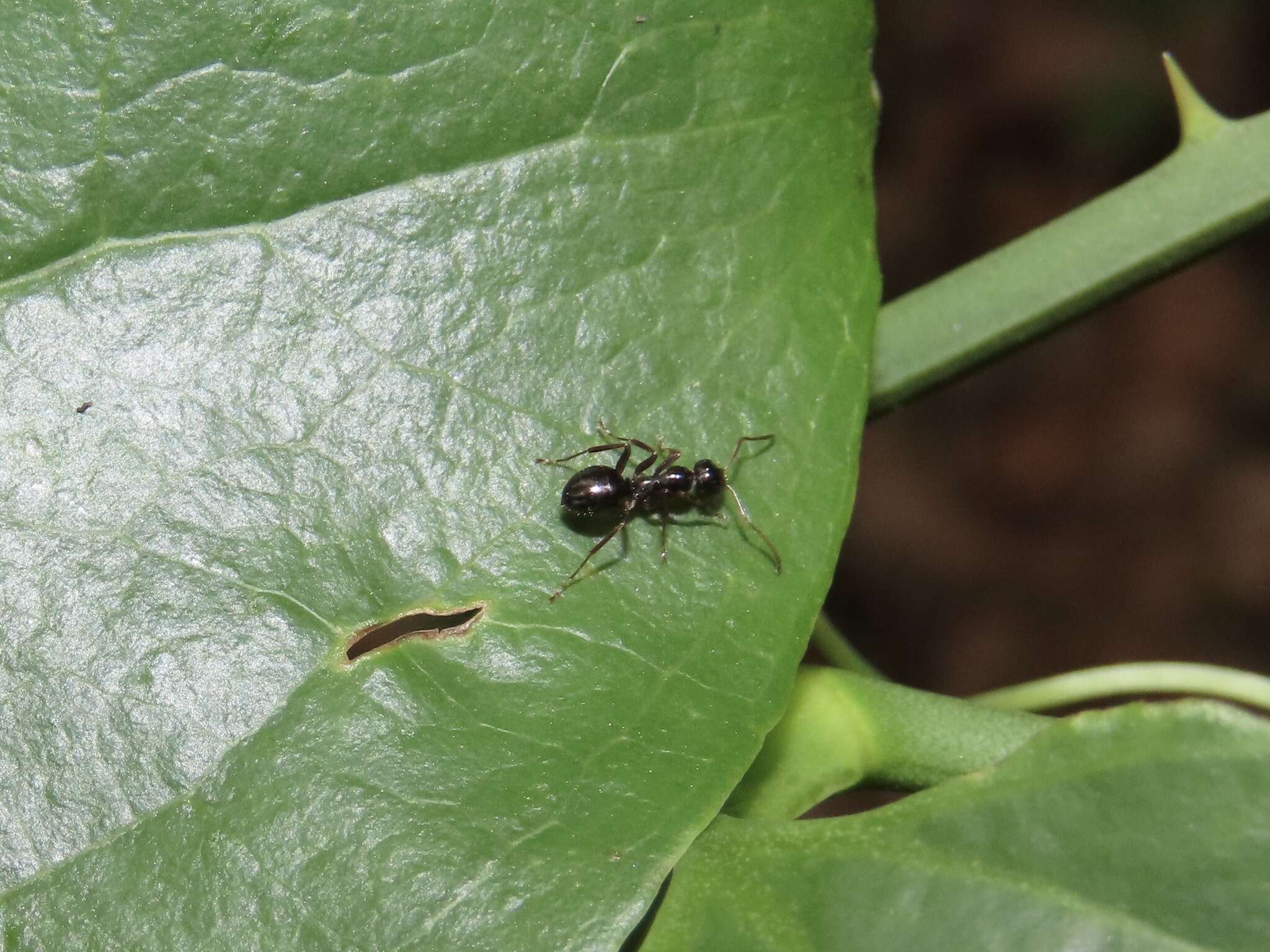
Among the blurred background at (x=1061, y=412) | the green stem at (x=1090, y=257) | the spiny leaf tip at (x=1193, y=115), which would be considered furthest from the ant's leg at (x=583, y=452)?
the blurred background at (x=1061, y=412)

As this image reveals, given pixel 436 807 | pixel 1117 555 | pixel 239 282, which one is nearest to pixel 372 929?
pixel 436 807

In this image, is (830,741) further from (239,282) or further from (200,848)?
(239,282)

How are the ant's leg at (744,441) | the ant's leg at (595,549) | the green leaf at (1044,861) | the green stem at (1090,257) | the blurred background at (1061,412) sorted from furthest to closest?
the blurred background at (1061,412) → the green stem at (1090,257) → the ant's leg at (744,441) → the ant's leg at (595,549) → the green leaf at (1044,861)

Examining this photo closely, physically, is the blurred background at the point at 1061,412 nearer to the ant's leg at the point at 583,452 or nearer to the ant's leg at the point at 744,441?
the ant's leg at the point at 583,452

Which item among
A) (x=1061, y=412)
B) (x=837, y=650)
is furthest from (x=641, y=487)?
(x=1061, y=412)

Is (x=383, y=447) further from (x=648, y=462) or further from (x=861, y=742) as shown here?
(x=861, y=742)

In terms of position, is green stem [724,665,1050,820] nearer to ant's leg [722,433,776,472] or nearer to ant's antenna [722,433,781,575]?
ant's antenna [722,433,781,575]
